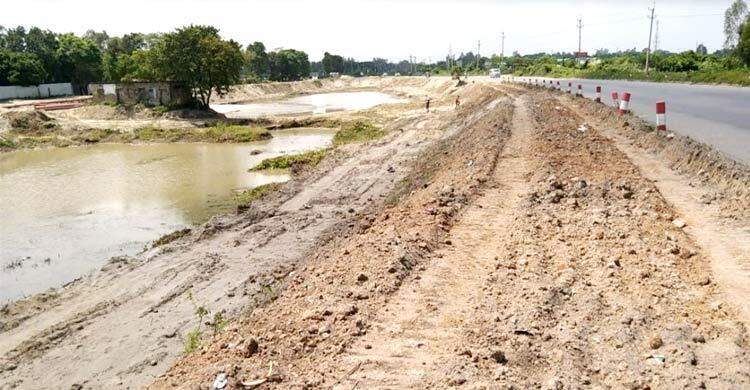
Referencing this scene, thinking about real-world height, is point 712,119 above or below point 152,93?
below

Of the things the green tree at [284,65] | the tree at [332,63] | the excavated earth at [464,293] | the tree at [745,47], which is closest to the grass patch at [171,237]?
the excavated earth at [464,293]

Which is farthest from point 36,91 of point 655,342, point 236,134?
point 655,342

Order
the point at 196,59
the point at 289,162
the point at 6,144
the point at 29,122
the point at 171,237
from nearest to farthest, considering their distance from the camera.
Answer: the point at 171,237 → the point at 289,162 → the point at 6,144 → the point at 29,122 → the point at 196,59

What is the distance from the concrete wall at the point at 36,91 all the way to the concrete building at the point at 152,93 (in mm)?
25801

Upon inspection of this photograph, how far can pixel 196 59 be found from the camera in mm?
43594

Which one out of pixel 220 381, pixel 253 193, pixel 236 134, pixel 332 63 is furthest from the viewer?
pixel 332 63

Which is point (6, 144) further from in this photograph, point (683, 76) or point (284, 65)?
point (284, 65)

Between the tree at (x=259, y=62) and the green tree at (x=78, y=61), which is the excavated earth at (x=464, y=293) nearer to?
the green tree at (x=78, y=61)

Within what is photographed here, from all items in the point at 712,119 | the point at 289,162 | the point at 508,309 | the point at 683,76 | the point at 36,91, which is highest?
the point at 36,91

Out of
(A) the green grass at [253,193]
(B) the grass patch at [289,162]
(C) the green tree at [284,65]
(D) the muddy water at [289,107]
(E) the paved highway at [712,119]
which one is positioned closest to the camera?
(E) the paved highway at [712,119]

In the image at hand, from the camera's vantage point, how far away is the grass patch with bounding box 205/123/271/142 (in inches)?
1394

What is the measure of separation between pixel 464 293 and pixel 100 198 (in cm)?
1701

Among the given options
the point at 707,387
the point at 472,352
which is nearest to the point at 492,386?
the point at 472,352

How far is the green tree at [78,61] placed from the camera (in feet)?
250
